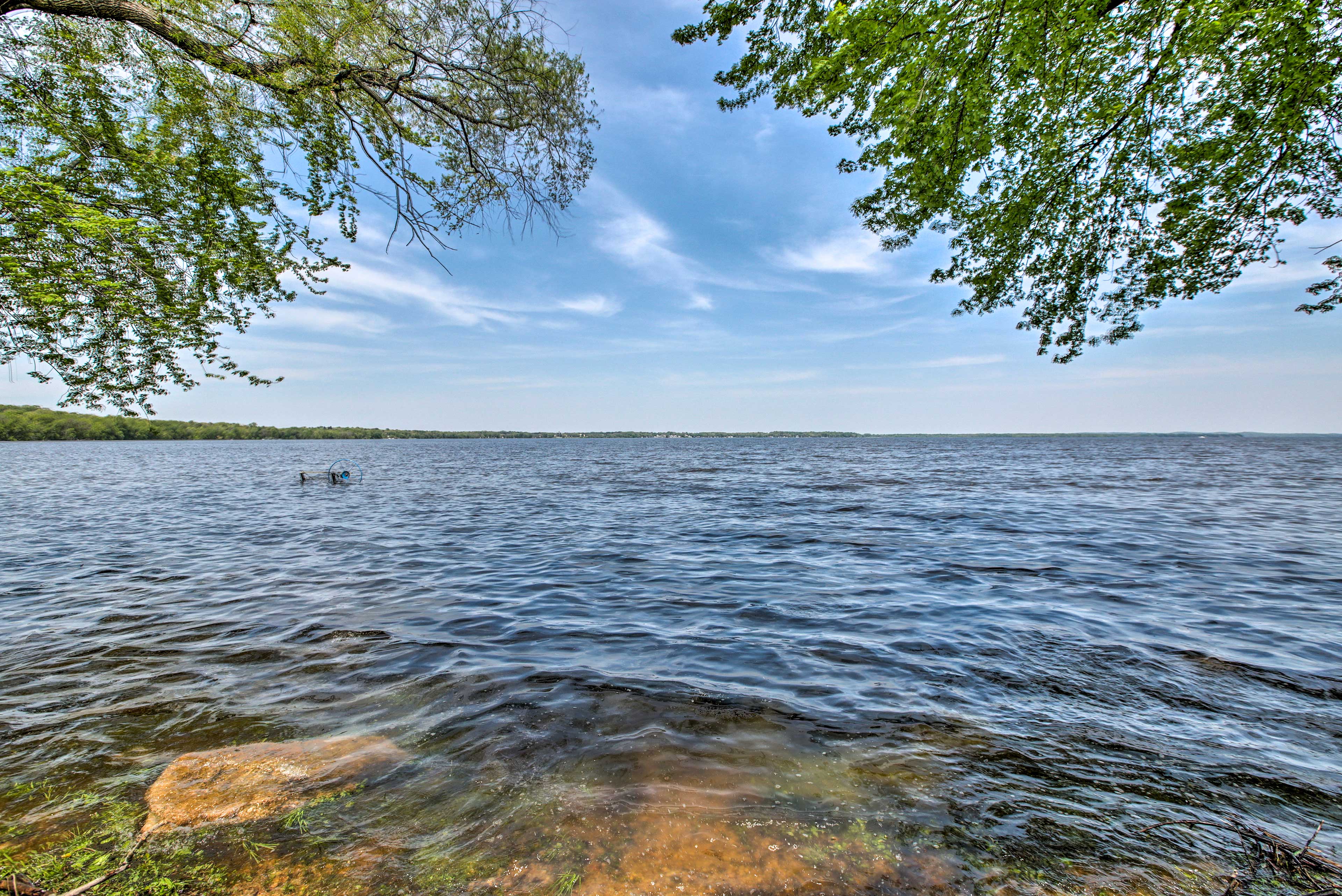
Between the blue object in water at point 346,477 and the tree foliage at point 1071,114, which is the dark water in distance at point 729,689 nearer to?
the tree foliage at point 1071,114

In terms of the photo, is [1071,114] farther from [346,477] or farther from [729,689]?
[346,477]

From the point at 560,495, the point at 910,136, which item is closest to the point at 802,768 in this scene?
the point at 910,136

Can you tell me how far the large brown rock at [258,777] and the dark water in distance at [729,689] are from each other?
32cm

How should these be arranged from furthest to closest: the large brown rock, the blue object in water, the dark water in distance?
the blue object in water < the large brown rock < the dark water in distance

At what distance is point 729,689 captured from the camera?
6582 millimetres

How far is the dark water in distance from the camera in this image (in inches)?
152

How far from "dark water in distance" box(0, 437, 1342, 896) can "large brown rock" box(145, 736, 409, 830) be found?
12.8 inches

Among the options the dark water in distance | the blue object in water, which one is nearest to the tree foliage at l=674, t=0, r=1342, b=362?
the dark water in distance

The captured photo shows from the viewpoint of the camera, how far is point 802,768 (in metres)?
4.82

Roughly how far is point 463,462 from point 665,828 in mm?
73779

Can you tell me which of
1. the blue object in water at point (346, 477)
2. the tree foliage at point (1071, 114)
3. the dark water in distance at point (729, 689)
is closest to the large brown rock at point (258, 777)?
the dark water in distance at point (729, 689)

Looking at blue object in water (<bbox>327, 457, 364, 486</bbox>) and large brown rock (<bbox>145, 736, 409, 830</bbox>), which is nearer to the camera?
large brown rock (<bbox>145, 736, 409, 830</bbox>)

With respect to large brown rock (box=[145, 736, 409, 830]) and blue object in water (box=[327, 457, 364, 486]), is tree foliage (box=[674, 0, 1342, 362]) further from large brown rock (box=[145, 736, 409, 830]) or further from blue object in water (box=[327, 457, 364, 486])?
blue object in water (box=[327, 457, 364, 486])

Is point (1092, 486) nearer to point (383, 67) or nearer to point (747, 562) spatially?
point (747, 562)
